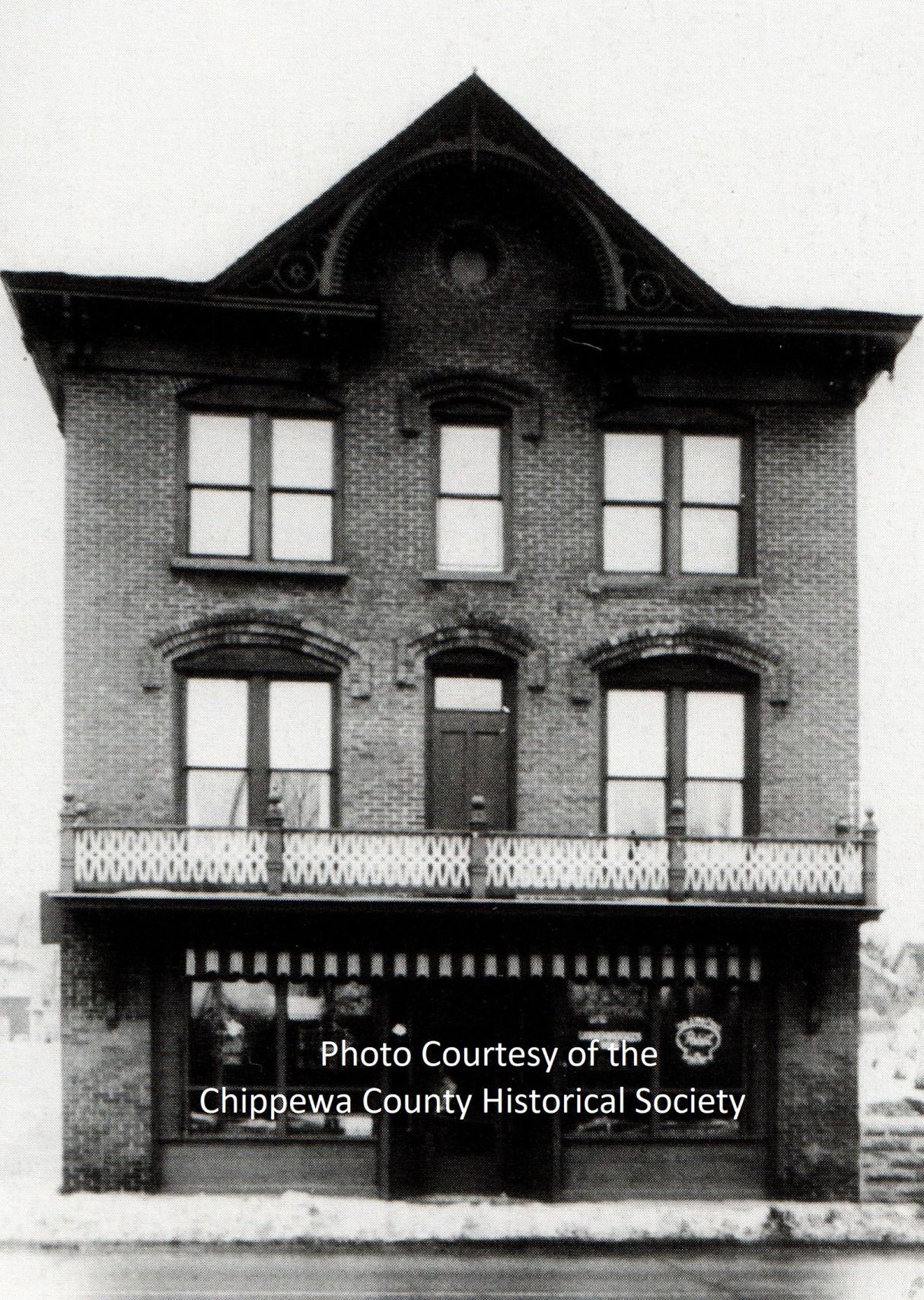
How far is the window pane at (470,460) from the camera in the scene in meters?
19.1

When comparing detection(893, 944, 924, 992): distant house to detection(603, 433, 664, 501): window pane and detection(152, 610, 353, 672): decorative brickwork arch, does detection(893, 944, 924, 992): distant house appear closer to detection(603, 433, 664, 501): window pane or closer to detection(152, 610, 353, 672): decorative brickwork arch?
detection(603, 433, 664, 501): window pane

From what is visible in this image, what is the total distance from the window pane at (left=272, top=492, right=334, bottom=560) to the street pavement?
25.7 ft

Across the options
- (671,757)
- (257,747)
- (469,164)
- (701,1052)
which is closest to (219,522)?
(257,747)

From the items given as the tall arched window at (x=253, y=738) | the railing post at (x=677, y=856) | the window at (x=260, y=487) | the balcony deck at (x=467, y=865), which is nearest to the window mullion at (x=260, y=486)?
the window at (x=260, y=487)

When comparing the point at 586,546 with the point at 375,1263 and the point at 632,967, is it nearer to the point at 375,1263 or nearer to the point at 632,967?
the point at 632,967

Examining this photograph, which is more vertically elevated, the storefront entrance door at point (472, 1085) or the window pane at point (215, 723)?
the window pane at point (215, 723)

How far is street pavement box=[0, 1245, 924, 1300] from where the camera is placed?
45.9 feet

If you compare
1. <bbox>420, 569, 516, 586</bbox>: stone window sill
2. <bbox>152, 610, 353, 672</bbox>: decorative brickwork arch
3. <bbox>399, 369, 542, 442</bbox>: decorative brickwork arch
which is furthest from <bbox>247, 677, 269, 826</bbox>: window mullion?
<bbox>399, 369, 542, 442</bbox>: decorative brickwork arch

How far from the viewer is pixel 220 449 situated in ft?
61.7

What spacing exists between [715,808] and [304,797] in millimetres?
4963

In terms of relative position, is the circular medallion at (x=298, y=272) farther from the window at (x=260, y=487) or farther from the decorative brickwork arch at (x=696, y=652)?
the decorative brickwork arch at (x=696, y=652)

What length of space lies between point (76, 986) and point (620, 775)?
6.82m

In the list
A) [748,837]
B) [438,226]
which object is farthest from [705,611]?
[438,226]

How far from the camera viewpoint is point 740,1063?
1856 centimetres
